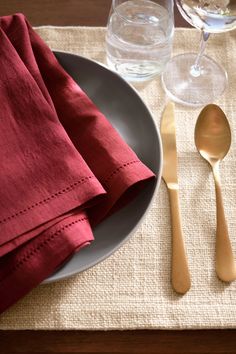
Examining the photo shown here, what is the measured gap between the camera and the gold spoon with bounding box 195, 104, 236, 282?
425 millimetres

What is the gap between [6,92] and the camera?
1.35 feet

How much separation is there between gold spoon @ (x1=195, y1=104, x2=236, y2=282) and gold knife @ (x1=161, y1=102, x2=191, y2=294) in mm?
30

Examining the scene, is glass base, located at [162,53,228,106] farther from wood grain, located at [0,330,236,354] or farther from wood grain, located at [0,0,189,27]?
wood grain, located at [0,330,236,354]

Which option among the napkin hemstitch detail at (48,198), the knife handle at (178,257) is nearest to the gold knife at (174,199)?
the knife handle at (178,257)

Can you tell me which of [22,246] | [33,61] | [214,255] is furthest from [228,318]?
[33,61]

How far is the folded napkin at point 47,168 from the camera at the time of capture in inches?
13.4

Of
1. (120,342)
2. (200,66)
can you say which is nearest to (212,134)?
(200,66)

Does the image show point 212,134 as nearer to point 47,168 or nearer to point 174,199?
point 174,199

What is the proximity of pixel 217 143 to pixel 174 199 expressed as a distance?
85 millimetres

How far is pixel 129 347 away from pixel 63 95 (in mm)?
226

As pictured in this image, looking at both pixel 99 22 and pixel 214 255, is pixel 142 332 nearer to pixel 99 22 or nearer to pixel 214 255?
pixel 214 255

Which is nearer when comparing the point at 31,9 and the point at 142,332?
the point at 142,332

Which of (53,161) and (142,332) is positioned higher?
(53,161)

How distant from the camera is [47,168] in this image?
38 cm
